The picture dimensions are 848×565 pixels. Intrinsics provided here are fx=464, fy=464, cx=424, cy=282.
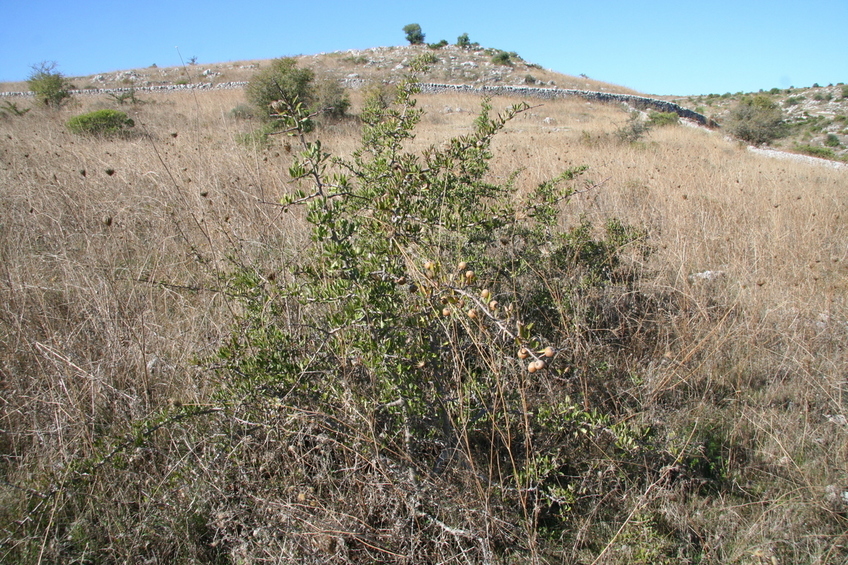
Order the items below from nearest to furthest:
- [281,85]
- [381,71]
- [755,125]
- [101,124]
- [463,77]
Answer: [101,124] < [281,85] < [755,125] < [381,71] < [463,77]

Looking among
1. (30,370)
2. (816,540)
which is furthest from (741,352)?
(30,370)

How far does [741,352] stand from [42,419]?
3397 mm

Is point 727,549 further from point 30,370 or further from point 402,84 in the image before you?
point 30,370

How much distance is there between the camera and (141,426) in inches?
58.6

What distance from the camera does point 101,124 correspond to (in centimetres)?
789

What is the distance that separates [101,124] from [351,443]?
8.72 meters

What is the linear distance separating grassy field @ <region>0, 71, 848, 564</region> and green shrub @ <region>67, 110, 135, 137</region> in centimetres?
441

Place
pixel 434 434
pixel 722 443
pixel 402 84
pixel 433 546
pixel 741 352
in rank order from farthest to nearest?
1. pixel 741 352
2. pixel 402 84
3. pixel 722 443
4. pixel 434 434
5. pixel 433 546

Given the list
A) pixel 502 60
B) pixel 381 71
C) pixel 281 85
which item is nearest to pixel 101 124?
pixel 281 85

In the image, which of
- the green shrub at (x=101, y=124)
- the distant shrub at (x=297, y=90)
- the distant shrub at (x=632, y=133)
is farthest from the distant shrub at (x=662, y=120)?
the green shrub at (x=101, y=124)

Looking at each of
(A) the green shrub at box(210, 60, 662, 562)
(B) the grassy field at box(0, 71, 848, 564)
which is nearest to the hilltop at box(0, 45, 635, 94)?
(B) the grassy field at box(0, 71, 848, 564)

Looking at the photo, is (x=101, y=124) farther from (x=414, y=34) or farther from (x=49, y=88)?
(x=414, y=34)

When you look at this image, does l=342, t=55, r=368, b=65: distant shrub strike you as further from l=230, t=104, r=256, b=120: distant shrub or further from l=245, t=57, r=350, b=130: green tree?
l=230, t=104, r=256, b=120: distant shrub

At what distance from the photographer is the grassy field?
153cm
